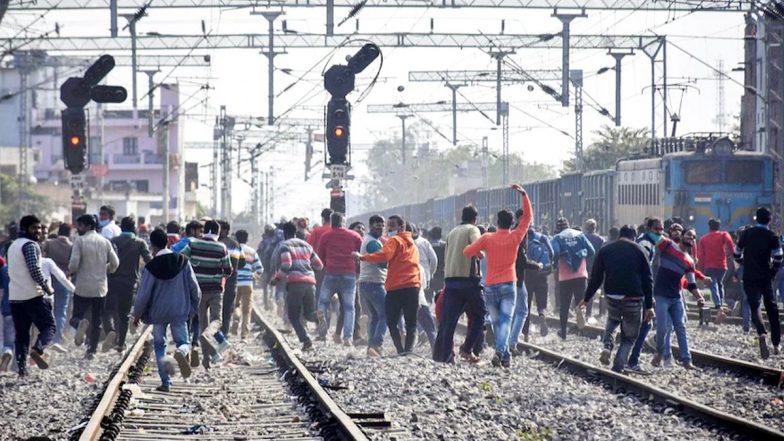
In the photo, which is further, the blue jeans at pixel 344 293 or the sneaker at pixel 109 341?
the blue jeans at pixel 344 293

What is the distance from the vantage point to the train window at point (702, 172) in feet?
112

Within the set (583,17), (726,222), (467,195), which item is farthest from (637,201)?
(467,195)

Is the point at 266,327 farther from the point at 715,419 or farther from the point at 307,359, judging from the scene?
the point at 715,419

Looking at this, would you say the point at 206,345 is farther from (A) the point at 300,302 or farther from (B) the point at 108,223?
(B) the point at 108,223

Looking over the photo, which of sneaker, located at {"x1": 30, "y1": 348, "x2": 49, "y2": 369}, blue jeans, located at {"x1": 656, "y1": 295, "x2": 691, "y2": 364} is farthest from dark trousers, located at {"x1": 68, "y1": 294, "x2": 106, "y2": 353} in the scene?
blue jeans, located at {"x1": 656, "y1": 295, "x2": 691, "y2": 364}

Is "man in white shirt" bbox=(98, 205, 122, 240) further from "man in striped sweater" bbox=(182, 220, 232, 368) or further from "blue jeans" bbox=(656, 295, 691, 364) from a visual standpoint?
"blue jeans" bbox=(656, 295, 691, 364)

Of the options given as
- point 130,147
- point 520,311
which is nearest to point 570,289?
point 520,311

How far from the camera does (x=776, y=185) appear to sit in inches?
1369

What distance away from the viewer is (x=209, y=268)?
51.9 feet

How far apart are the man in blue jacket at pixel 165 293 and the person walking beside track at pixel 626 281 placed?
4243 millimetres

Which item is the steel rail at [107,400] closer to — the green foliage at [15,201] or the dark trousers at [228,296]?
the dark trousers at [228,296]

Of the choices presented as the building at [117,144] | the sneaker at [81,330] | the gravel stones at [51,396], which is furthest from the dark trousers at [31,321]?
the building at [117,144]

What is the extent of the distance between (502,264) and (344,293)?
14.9 feet

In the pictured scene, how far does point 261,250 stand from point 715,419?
58.5ft
